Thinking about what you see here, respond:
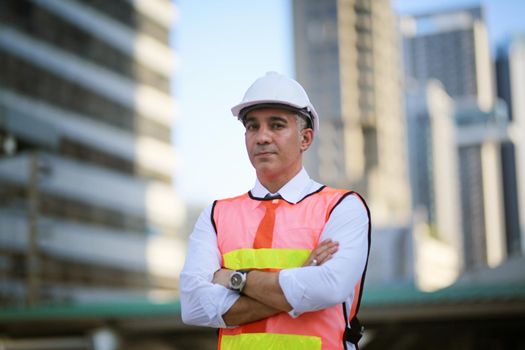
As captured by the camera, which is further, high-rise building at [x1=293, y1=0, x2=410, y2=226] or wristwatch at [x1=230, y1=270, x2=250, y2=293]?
high-rise building at [x1=293, y1=0, x2=410, y2=226]

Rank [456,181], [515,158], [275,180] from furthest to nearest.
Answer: [515,158], [456,181], [275,180]

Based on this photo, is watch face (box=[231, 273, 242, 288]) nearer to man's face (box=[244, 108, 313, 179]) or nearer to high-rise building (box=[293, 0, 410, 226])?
man's face (box=[244, 108, 313, 179])

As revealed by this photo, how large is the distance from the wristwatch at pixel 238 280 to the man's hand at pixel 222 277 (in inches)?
Result: 2.6

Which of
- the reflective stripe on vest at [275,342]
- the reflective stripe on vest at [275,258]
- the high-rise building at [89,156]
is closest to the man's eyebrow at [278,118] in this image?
the reflective stripe on vest at [275,258]

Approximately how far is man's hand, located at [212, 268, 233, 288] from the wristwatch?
7cm

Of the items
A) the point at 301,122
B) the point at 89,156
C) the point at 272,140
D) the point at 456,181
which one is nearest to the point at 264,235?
the point at 272,140

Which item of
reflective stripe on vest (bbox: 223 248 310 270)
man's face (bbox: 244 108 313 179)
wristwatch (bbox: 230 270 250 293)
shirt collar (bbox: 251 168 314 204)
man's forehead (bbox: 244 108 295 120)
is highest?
man's forehead (bbox: 244 108 295 120)

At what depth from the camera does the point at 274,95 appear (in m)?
2.90

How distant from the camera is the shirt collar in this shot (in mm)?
2963

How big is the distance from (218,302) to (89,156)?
51.3 metres

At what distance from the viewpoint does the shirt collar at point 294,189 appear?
2963 mm

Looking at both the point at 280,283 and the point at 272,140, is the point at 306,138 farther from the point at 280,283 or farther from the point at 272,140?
the point at 280,283

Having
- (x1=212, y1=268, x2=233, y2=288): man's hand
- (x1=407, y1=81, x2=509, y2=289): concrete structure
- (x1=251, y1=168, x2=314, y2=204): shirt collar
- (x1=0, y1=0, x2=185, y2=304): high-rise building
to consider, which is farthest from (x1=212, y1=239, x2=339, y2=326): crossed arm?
(x1=407, y1=81, x2=509, y2=289): concrete structure

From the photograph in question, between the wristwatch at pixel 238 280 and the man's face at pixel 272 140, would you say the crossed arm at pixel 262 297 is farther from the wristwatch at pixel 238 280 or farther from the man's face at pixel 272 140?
the man's face at pixel 272 140
